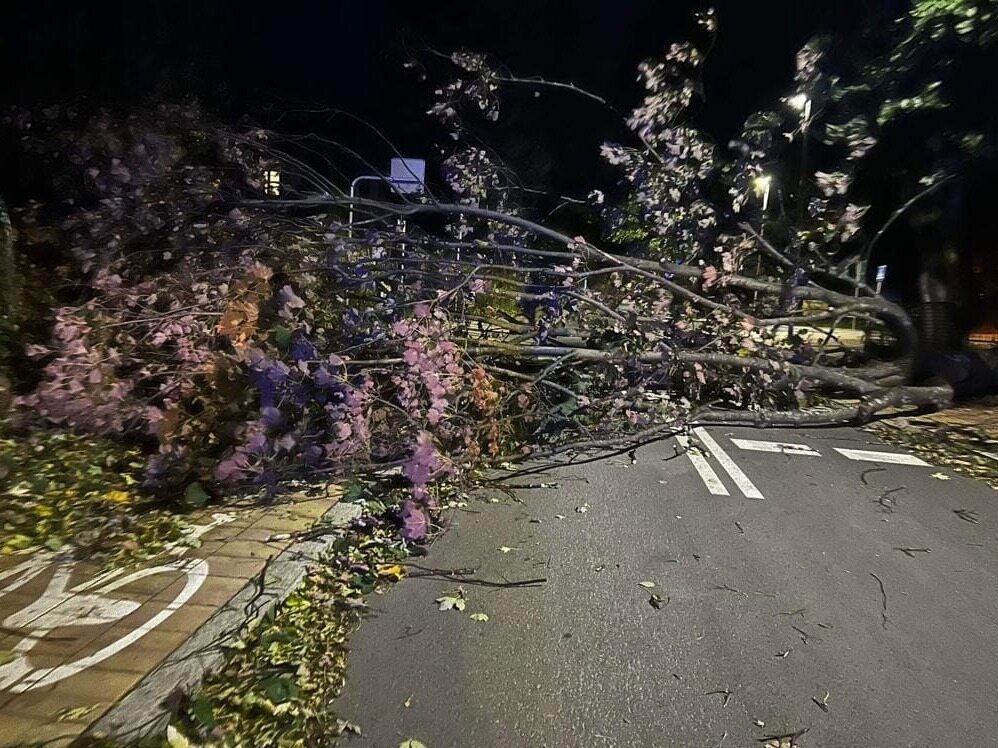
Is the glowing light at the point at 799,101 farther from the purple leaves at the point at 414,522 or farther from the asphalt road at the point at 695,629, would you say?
the purple leaves at the point at 414,522

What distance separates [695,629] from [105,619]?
311 cm

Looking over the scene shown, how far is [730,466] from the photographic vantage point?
7.37m

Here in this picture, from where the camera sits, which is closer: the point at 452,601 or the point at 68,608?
the point at 68,608

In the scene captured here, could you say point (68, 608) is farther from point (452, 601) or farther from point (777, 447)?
point (777, 447)

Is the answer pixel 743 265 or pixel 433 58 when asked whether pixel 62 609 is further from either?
pixel 433 58

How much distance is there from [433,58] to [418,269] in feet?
15.3

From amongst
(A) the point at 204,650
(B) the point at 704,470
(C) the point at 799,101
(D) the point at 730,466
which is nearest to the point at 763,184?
(C) the point at 799,101

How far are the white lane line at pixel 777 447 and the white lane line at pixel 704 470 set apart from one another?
2.10 feet

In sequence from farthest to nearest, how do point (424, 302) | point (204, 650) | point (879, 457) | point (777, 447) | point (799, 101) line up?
point (799, 101)
point (777, 447)
point (879, 457)
point (424, 302)
point (204, 650)

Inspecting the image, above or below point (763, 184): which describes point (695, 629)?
below

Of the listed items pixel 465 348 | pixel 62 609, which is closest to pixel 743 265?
pixel 465 348

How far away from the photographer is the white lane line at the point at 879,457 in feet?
25.7

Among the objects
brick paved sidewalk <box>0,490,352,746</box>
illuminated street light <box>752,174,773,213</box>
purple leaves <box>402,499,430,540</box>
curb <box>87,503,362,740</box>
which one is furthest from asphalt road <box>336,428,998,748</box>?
illuminated street light <box>752,174,773,213</box>

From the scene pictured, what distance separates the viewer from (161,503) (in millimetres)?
5512
